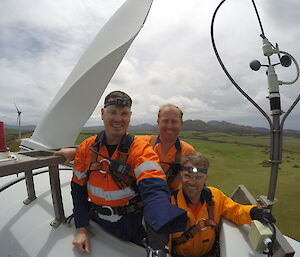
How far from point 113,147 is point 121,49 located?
3166 millimetres

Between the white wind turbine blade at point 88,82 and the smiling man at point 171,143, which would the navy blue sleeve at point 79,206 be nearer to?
the smiling man at point 171,143

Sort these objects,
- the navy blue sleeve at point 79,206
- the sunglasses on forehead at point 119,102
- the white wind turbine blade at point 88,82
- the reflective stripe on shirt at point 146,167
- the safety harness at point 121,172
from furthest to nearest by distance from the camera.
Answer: the white wind turbine blade at point 88,82, the navy blue sleeve at point 79,206, the sunglasses on forehead at point 119,102, the safety harness at point 121,172, the reflective stripe on shirt at point 146,167

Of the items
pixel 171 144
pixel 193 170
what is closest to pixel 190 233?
pixel 193 170

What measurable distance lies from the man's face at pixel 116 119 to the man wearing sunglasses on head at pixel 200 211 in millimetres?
752

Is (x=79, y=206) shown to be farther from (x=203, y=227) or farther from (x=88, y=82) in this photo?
(x=88, y=82)

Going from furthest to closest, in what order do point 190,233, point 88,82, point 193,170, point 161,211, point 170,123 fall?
point 88,82, point 170,123, point 193,170, point 190,233, point 161,211

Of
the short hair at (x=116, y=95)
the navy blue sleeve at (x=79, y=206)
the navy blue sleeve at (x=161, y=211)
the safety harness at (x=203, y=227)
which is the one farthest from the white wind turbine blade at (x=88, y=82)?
the navy blue sleeve at (x=161, y=211)

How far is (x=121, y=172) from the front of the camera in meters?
1.30

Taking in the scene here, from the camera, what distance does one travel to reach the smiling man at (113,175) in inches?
53.2

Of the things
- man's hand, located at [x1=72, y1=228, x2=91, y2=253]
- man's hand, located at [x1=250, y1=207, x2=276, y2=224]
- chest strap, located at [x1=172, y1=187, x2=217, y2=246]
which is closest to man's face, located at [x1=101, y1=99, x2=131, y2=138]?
man's hand, located at [x1=72, y1=228, x2=91, y2=253]

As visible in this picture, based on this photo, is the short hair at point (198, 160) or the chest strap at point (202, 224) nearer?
the chest strap at point (202, 224)

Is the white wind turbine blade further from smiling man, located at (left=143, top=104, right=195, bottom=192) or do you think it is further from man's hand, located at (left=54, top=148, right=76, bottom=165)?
man's hand, located at (left=54, top=148, right=76, bottom=165)

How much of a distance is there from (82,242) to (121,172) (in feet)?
2.34

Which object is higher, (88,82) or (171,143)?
(88,82)
